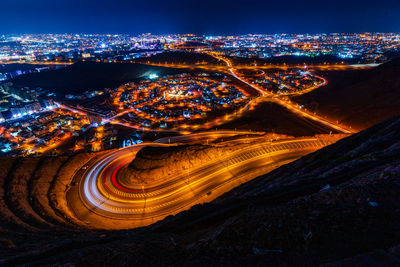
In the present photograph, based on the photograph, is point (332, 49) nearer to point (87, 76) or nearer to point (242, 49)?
point (242, 49)

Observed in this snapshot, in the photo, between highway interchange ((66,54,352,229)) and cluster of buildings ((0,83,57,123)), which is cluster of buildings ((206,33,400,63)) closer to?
highway interchange ((66,54,352,229))

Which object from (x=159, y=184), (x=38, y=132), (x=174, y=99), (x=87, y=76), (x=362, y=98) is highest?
(x=87, y=76)

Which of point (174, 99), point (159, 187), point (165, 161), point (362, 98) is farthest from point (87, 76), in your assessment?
point (362, 98)

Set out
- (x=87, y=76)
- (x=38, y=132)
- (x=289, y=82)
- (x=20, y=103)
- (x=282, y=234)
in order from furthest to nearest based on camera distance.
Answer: (x=87, y=76) → (x=289, y=82) → (x=20, y=103) → (x=38, y=132) → (x=282, y=234)

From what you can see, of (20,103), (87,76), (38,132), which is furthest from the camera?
(87,76)

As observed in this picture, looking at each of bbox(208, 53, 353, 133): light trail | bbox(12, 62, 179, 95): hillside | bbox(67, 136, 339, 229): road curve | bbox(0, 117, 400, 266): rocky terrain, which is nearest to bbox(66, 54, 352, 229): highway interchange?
bbox(67, 136, 339, 229): road curve

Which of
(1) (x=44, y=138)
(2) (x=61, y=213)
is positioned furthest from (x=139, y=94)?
(2) (x=61, y=213)
